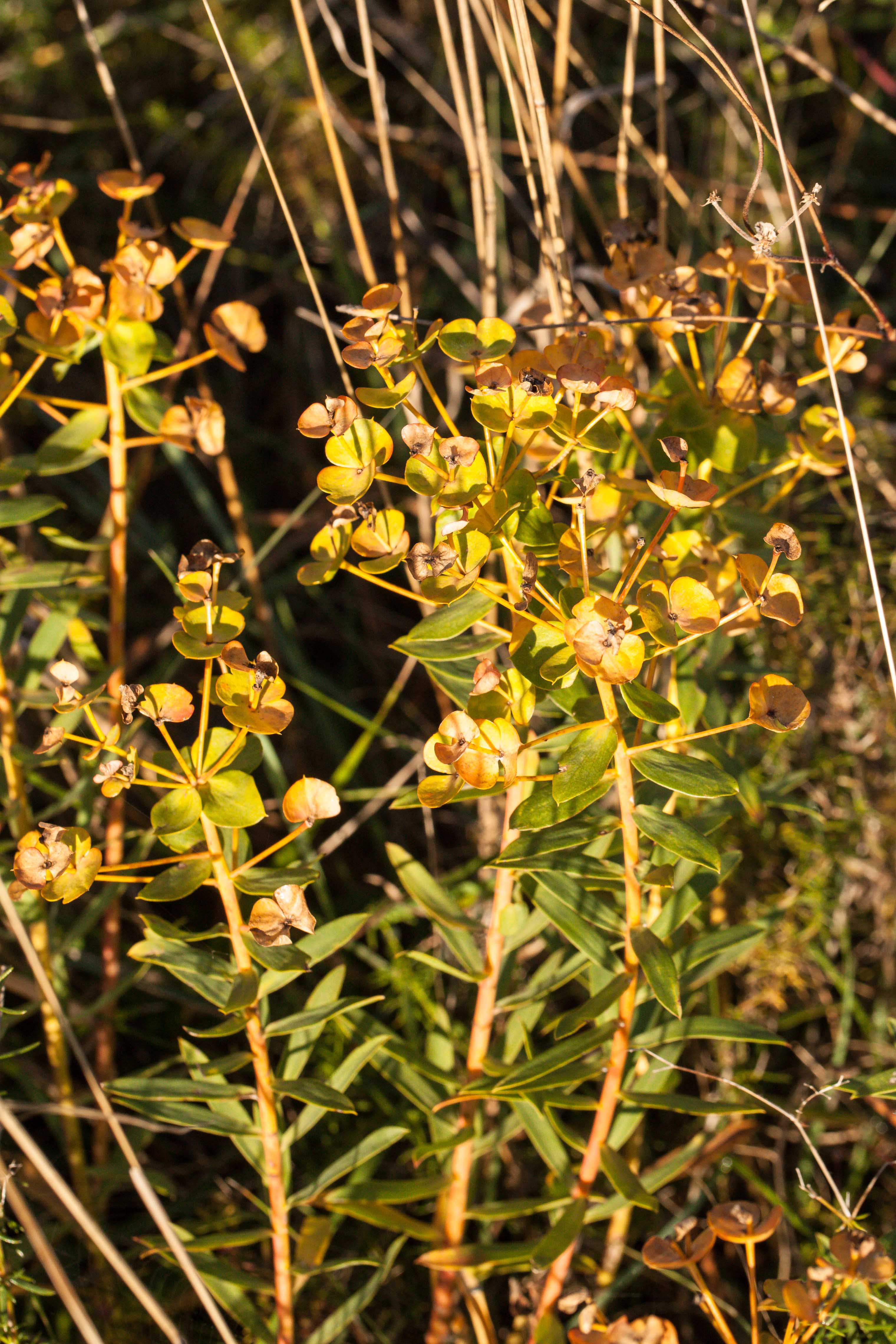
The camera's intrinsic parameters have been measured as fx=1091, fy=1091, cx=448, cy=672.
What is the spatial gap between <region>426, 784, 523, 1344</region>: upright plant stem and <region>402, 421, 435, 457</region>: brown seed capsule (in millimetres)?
262

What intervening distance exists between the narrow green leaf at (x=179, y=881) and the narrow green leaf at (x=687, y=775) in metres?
0.31

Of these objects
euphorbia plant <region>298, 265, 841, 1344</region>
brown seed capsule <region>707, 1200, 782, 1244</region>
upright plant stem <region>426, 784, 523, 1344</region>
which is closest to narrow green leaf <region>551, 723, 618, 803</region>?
euphorbia plant <region>298, 265, 841, 1344</region>

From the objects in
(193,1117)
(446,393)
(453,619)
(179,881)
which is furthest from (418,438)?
(446,393)

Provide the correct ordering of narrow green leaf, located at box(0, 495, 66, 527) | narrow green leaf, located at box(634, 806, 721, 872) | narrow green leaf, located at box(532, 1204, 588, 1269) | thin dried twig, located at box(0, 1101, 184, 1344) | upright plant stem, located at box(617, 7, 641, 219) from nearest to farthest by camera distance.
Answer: thin dried twig, located at box(0, 1101, 184, 1344)
narrow green leaf, located at box(634, 806, 721, 872)
narrow green leaf, located at box(532, 1204, 588, 1269)
narrow green leaf, located at box(0, 495, 66, 527)
upright plant stem, located at box(617, 7, 641, 219)

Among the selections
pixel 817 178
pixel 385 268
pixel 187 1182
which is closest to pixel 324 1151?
pixel 187 1182

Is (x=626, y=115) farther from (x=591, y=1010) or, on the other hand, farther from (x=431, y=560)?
(x=591, y=1010)

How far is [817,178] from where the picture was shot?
189 cm

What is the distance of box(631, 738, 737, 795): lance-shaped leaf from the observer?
0.70 metres

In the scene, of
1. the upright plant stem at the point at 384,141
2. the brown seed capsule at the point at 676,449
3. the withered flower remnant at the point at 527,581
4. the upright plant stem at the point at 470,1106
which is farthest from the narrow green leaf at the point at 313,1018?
the upright plant stem at the point at 384,141

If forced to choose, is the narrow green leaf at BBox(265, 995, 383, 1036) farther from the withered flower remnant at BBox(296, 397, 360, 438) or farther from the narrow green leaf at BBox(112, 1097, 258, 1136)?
the withered flower remnant at BBox(296, 397, 360, 438)

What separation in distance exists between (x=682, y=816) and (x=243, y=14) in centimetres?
179

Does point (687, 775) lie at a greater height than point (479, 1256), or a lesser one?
greater

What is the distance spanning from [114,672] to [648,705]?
0.50m

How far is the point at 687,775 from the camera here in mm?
712
